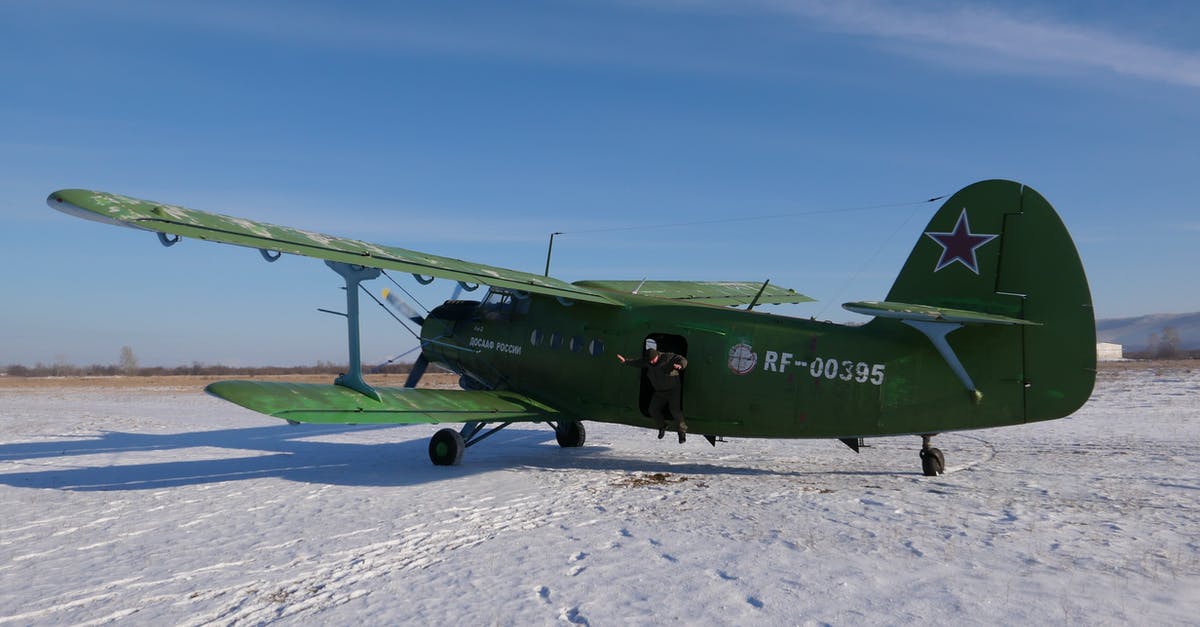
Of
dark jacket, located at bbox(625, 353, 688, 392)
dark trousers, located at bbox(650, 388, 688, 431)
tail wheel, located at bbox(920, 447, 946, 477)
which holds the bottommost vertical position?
tail wheel, located at bbox(920, 447, 946, 477)

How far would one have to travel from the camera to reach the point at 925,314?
10250mm

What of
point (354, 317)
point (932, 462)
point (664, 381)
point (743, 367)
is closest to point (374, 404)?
point (354, 317)

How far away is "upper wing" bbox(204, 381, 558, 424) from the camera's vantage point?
11195 mm

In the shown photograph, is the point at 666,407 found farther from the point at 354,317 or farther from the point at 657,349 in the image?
the point at 354,317

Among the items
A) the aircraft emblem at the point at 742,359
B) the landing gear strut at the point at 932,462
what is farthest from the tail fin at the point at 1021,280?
the aircraft emblem at the point at 742,359

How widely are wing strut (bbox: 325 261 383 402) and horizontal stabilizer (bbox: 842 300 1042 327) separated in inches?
266

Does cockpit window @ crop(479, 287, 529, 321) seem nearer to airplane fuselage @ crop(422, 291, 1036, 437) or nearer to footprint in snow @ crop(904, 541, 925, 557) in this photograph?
airplane fuselage @ crop(422, 291, 1036, 437)

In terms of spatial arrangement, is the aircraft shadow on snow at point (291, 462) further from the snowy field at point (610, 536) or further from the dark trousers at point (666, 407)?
the dark trousers at point (666, 407)

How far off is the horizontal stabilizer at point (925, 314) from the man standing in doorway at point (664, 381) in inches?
130

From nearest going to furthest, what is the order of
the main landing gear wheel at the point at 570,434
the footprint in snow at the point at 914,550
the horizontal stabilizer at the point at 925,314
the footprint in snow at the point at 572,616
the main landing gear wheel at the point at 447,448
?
the footprint in snow at the point at 572,616 < the footprint in snow at the point at 914,550 < the horizontal stabilizer at the point at 925,314 < the main landing gear wheel at the point at 447,448 < the main landing gear wheel at the point at 570,434

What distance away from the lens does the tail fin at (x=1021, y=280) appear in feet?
34.6

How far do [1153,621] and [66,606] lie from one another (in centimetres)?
763

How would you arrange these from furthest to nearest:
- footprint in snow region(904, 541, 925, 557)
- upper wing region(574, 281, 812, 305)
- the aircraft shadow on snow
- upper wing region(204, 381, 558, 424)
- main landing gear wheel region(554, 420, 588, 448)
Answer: upper wing region(574, 281, 812, 305) → main landing gear wheel region(554, 420, 588, 448) → the aircraft shadow on snow → upper wing region(204, 381, 558, 424) → footprint in snow region(904, 541, 925, 557)

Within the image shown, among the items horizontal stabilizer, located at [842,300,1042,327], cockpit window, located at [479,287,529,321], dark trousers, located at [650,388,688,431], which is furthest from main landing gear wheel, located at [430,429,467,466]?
horizontal stabilizer, located at [842,300,1042,327]
